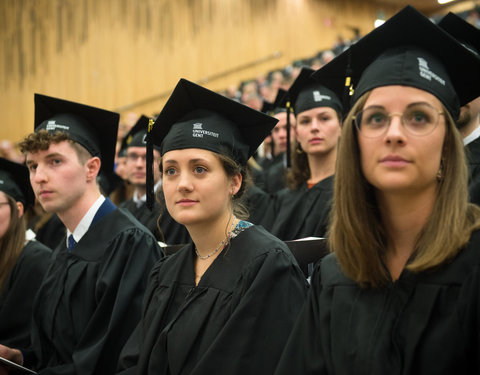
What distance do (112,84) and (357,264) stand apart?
11.1m

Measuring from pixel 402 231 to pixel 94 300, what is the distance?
182cm

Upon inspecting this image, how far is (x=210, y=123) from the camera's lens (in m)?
2.29

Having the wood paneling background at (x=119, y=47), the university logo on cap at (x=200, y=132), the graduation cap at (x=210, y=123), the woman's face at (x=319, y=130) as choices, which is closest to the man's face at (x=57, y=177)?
the graduation cap at (x=210, y=123)

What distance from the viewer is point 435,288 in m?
1.43

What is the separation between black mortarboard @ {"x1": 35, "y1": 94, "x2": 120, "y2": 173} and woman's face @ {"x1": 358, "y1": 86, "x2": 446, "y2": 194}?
6.69ft

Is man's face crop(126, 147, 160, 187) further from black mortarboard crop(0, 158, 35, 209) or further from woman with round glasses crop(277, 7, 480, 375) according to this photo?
woman with round glasses crop(277, 7, 480, 375)

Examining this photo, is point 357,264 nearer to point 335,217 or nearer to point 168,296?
point 335,217

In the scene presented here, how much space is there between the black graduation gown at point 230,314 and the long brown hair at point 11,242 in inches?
60.7

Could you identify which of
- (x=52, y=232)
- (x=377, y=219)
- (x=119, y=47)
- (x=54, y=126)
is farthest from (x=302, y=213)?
(x=119, y=47)

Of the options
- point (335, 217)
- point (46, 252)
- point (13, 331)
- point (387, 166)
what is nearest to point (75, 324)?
point (13, 331)

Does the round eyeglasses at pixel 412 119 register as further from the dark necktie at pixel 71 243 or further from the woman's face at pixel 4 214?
the woman's face at pixel 4 214

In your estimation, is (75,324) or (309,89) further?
(309,89)

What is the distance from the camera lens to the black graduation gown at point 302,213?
327 cm

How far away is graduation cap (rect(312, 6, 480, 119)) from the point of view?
61.0 inches
